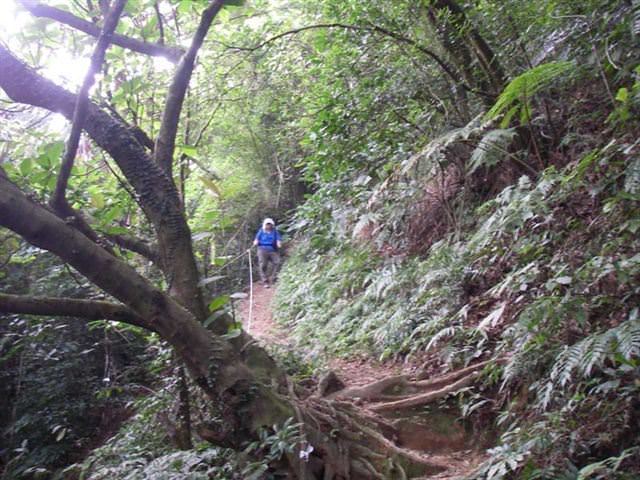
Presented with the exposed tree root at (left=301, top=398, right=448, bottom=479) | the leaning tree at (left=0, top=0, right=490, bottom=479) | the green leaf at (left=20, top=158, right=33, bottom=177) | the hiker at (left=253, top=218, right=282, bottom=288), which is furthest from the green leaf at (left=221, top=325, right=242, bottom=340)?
the hiker at (left=253, top=218, right=282, bottom=288)

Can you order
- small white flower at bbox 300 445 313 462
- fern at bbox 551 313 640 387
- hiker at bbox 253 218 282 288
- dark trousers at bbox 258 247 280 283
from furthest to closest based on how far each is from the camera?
dark trousers at bbox 258 247 280 283 → hiker at bbox 253 218 282 288 → small white flower at bbox 300 445 313 462 → fern at bbox 551 313 640 387

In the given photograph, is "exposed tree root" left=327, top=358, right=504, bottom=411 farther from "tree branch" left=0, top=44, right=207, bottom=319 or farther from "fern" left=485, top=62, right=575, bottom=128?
"fern" left=485, top=62, right=575, bottom=128

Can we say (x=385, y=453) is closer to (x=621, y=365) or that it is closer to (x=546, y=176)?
(x=621, y=365)

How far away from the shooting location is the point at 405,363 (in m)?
5.81

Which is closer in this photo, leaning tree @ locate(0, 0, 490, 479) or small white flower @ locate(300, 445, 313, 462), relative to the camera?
leaning tree @ locate(0, 0, 490, 479)

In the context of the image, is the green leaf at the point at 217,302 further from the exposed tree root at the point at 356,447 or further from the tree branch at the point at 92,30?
the tree branch at the point at 92,30

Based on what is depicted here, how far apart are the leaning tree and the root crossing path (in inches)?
5.2

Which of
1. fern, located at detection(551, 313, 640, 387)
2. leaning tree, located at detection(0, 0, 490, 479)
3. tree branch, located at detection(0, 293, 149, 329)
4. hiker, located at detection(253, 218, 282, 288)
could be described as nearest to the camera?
fern, located at detection(551, 313, 640, 387)

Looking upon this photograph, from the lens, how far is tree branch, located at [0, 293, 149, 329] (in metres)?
3.27

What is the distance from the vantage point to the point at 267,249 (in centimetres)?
1355

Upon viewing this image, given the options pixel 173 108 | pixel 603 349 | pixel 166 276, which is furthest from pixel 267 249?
pixel 603 349

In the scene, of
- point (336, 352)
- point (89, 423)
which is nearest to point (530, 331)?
point (336, 352)

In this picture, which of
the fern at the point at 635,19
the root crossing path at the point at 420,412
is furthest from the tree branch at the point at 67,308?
the fern at the point at 635,19

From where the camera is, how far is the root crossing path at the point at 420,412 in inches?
168
